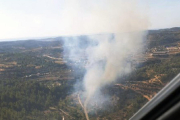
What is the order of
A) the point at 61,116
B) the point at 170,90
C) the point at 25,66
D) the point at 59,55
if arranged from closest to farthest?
the point at 170,90
the point at 61,116
the point at 25,66
the point at 59,55

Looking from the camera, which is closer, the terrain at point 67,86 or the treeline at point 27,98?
the terrain at point 67,86

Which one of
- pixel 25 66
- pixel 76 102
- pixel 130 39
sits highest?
pixel 130 39

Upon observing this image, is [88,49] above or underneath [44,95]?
above

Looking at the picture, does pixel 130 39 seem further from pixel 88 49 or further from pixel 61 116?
pixel 61 116

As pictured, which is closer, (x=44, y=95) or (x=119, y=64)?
(x=44, y=95)

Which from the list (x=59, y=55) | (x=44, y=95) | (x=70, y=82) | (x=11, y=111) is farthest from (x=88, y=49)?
(x=11, y=111)

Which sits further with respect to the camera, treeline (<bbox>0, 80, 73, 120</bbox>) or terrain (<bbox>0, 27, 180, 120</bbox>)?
treeline (<bbox>0, 80, 73, 120</bbox>)

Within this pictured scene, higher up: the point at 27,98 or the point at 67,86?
the point at 27,98

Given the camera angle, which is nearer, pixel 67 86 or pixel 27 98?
pixel 27 98
